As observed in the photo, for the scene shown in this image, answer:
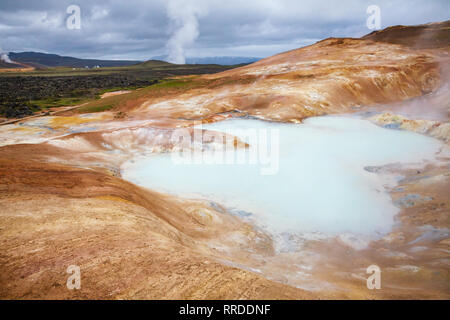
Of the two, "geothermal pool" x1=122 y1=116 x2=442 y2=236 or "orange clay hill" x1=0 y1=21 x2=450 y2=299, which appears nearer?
"orange clay hill" x1=0 y1=21 x2=450 y2=299

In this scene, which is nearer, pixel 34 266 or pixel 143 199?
pixel 34 266

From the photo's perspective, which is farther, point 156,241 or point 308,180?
point 308,180

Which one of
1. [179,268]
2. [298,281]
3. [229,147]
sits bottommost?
[298,281]

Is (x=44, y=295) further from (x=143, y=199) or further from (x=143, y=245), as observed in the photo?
(x=143, y=199)

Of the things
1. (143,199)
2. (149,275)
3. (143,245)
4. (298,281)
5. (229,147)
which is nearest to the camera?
(149,275)

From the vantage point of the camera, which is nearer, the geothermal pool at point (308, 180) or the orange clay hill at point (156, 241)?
the orange clay hill at point (156, 241)
